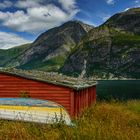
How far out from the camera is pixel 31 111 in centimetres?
1534

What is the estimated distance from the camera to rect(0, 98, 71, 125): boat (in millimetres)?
14648

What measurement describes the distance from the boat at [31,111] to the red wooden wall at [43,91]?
293cm

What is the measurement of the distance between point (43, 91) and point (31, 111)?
5074 mm

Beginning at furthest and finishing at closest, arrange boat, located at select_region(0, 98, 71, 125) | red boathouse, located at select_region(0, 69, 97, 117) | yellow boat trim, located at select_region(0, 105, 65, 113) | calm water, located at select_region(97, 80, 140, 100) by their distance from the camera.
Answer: calm water, located at select_region(97, 80, 140, 100)
red boathouse, located at select_region(0, 69, 97, 117)
yellow boat trim, located at select_region(0, 105, 65, 113)
boat, located at select_region(0, 98, 71, 125)

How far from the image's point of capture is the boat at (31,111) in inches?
577

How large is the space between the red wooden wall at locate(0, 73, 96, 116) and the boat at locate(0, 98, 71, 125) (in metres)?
2.93

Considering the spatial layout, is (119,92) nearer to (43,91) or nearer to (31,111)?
(43,91)

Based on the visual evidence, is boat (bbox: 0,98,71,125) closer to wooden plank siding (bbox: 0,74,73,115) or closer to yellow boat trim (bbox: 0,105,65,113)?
yellow boat trim (bbox: 0,105,65,113)

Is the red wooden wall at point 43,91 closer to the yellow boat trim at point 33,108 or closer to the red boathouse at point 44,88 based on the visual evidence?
the red boathouse at point 44,88

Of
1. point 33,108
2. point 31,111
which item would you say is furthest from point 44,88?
point 31,111

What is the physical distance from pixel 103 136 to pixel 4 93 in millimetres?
13555

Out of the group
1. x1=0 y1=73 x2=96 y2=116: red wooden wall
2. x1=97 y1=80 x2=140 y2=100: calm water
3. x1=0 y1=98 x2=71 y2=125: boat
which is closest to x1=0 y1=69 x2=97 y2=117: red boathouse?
x1=0 y1=73 x2=96 y2=116: red wooden wall

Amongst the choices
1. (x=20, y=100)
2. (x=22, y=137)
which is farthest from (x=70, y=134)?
(x=20, y=100)

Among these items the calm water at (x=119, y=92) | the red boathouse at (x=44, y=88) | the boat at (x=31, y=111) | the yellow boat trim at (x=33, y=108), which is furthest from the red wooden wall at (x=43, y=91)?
the calm water at (x=119, y=92)
